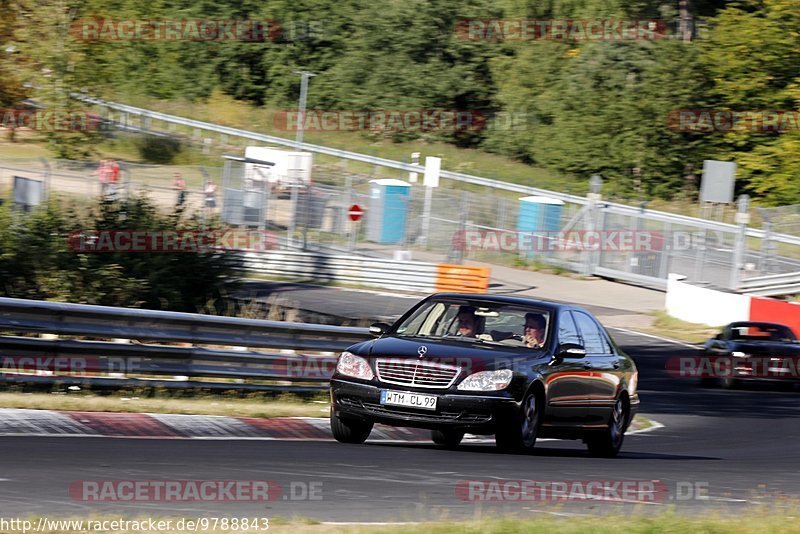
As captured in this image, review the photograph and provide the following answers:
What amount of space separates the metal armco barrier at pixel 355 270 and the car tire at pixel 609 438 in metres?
21.5

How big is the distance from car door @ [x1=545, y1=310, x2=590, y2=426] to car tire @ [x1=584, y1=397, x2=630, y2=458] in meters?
0.49

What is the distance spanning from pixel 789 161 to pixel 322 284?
89.6ft

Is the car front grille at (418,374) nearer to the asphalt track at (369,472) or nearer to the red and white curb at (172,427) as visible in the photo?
the asphalt track at (369,472)

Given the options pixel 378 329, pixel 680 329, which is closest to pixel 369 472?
pixel 378 329

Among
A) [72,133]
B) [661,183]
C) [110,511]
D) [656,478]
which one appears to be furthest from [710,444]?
[661,183]

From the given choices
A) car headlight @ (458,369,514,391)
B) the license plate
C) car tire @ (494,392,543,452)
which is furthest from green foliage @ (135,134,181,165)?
car headlight @ (458,369,514,391)

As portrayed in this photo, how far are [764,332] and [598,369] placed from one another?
13636 mm

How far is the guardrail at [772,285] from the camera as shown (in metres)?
35.0

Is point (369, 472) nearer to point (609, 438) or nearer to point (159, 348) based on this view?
point (609, 438)

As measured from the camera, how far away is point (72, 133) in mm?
49969

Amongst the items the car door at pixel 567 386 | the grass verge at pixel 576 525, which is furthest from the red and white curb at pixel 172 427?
the grass verge at pixel 576 525

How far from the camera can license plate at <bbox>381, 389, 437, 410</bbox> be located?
1064 centimetres

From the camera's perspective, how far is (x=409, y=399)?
1067 cm

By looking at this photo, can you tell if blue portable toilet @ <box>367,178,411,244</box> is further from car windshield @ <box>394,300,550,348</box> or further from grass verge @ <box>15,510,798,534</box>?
grass verge @ <box>15,510,798,534</box>
